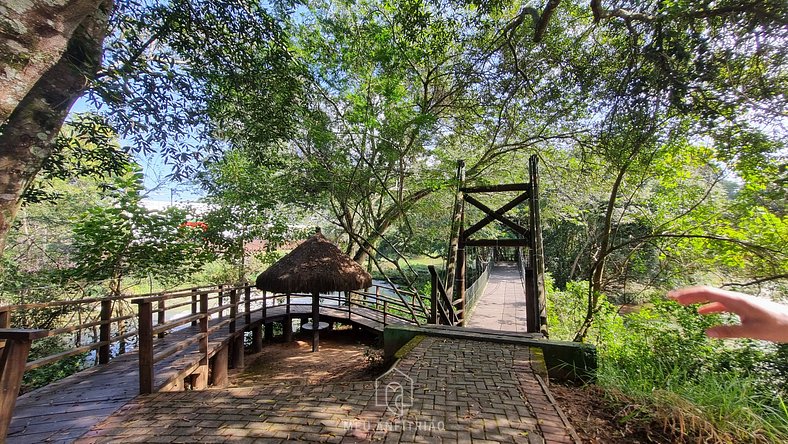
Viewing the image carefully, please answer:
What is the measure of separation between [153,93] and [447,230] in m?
9.33

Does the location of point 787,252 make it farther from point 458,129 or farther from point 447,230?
point 447,230

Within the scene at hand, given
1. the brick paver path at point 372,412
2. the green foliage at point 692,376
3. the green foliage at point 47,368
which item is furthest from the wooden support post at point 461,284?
the green foliage at point 47,368

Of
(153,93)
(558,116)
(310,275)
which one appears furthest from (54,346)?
(558,116)

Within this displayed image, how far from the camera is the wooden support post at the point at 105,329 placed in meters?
3.59

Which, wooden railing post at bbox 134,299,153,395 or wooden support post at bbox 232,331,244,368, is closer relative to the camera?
wooden railing post at bbox 134,299,153,395

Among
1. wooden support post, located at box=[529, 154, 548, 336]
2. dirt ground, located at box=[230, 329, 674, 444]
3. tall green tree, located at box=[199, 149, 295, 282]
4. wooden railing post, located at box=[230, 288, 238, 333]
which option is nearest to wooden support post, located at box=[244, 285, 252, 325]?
wooden railing post, located at box=[230, 288, 238, 333]

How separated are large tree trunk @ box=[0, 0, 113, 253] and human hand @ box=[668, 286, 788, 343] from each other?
282 cm

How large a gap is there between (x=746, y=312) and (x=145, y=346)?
162 inches

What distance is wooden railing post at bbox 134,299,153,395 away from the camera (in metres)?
2.91

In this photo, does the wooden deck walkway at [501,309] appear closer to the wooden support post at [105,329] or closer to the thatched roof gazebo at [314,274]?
the thatched roof gazebo at [314,274]

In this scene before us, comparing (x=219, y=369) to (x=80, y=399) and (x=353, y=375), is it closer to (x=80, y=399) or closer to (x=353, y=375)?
(x=353, y=375)

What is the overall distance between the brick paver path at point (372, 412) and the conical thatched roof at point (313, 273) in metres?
3.99

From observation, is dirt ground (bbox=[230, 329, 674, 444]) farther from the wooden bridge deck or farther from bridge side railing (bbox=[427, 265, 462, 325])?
the wooden bridge deck

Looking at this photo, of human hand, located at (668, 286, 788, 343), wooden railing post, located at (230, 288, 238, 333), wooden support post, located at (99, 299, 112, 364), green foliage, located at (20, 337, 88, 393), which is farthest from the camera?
wooden railing post, located at (230, 288, 238, 333)
